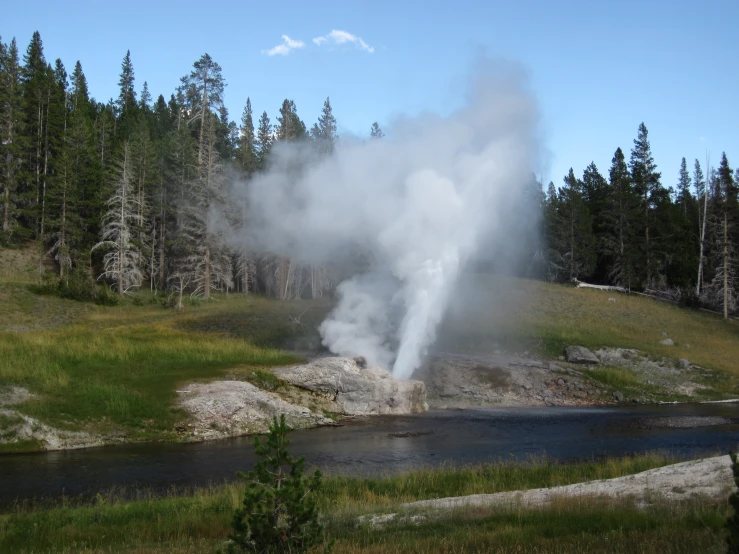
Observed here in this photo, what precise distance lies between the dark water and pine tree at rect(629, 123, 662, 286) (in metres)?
54.3

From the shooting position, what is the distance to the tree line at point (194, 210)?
65.6 m

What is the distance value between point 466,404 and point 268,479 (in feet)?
96.9

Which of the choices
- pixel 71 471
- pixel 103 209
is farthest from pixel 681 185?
pixel 71 471

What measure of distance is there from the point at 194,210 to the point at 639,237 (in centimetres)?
6089

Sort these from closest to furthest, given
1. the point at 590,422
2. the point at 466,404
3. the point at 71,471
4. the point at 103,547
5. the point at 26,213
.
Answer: the point at 103,547 → the point at 71,471 → the point at 590,422 → the point at 466,404 → the point at 26,213

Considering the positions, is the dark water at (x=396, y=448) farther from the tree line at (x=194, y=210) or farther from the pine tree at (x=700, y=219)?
the pine tree at (x=700, y=219)

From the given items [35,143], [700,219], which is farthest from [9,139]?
[700,219]

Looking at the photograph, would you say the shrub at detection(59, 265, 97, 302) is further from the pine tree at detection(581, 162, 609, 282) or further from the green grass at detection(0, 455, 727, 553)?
the pine tree at detection(581, 162, 609, 282)

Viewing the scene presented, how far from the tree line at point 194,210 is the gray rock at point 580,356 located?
27.4m

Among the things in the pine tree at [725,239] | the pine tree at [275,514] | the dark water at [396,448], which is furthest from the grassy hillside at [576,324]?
the pine tree at [275,514]

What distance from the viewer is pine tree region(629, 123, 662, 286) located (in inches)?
3263

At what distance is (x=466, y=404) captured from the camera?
3597 centimetres

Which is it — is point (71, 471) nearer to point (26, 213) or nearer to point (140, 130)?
point (26, 213)

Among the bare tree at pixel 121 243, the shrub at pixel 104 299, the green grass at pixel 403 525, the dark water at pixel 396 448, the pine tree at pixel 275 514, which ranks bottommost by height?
the dark water at pixel 396 448
